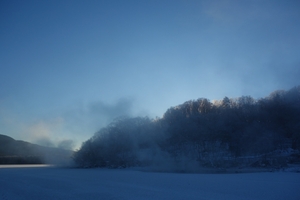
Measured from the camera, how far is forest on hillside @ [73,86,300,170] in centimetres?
3822

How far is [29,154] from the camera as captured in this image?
77000mm

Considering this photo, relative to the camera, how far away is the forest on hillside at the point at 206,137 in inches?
1505

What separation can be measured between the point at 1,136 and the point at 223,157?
4026 inches

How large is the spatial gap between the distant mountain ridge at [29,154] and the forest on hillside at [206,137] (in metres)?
6.49

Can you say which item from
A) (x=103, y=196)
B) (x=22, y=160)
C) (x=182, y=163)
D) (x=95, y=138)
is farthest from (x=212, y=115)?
(x=22, y=160)

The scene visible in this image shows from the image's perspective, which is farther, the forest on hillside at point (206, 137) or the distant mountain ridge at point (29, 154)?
the distant mountain ridge at point (29, 154)

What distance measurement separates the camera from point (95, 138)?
167 feet

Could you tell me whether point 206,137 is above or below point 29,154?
above

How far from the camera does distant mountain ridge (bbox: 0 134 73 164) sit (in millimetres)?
52725

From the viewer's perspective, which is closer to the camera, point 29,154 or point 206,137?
point 206,137

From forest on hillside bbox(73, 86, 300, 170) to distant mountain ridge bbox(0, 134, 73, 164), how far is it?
6487 millimetres

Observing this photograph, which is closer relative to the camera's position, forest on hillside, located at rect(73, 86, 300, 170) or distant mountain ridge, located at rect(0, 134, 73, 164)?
forest on hillside, located at rect(73, 86, 300, 170)

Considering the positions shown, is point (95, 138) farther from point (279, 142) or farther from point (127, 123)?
point (279, 142)

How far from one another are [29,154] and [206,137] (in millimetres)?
56575
